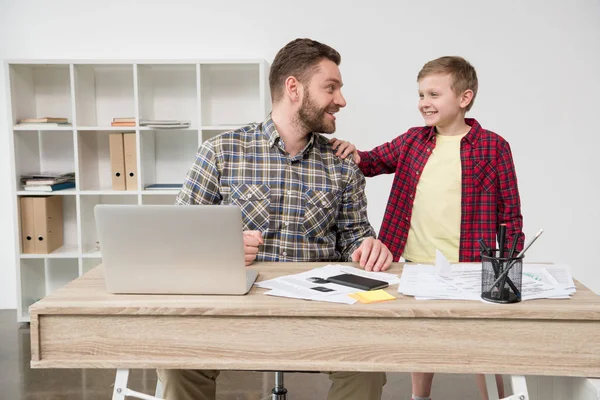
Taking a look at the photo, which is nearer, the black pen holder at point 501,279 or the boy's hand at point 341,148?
the black pen holder at point 501,279

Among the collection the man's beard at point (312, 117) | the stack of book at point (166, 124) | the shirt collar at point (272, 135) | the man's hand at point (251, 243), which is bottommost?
the man's hand at point (251, 243)

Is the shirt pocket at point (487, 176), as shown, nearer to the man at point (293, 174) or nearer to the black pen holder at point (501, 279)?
the man at point (293, 174)

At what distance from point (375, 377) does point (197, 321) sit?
1.99 feet

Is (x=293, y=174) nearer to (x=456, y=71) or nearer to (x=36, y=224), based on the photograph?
(x=456, y=71)

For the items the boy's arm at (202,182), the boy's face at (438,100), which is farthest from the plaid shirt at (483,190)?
the boy's arm at (202,182)

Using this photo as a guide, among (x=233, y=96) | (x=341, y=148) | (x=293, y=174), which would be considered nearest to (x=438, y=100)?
(x=341, y=148)

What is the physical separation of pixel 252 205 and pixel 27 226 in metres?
2.32

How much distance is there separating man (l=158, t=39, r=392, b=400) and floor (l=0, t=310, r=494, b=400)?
3.08 feet

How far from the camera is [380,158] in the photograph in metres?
2.57

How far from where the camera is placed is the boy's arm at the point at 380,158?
255cm

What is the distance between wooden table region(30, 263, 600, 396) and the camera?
1354 millimetres

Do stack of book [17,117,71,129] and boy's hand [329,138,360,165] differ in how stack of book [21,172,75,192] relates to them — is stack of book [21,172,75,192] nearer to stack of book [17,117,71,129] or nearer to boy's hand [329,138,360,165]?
stack of book [17,117,71,129]

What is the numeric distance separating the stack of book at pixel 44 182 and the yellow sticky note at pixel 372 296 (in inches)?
113

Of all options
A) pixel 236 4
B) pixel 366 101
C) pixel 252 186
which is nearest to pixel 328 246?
pixel 252 186
